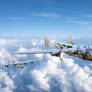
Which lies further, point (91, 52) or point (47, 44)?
point (47, 44)

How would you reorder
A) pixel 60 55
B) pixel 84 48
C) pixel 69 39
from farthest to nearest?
pixel 69 39 → pixel 84 48 → pixel 60 55

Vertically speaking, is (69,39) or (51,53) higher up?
(69,39)

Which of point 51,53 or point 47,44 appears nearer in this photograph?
point 51,53

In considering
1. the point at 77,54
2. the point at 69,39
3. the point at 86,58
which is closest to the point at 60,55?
the point at 77,54

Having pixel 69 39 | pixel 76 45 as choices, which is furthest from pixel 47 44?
pixel 76 45

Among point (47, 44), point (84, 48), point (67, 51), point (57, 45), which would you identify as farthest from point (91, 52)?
point (47, 44)

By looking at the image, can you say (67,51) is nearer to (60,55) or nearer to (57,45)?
(60,55)

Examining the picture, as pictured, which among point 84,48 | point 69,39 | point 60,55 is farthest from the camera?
point 69,39

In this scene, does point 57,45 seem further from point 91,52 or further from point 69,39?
point 91,52

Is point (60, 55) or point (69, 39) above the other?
point (69, 39)
